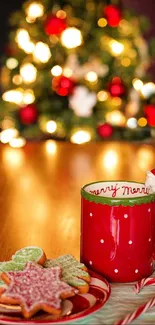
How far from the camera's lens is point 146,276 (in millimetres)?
865

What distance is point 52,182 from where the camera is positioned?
161 centimetres

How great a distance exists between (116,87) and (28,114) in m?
0.51

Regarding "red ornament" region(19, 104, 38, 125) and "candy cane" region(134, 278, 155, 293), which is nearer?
"candy cane" region(134, 278, 155, 293)

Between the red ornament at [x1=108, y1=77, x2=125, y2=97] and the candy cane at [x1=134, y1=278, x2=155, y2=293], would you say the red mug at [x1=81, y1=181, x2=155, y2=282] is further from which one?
the red ornament at [x1=108, y1=77, x2=125, y2=97]

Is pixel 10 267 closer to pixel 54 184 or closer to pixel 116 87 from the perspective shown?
pixel 54 184

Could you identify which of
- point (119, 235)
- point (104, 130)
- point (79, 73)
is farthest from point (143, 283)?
point (79, 73)

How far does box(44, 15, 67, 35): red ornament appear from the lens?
324 cm

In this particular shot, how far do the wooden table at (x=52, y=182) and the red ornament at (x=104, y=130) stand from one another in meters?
1.17

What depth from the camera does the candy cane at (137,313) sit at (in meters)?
0.69

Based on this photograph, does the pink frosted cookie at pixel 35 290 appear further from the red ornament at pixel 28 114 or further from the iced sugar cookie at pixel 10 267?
the red ornament at pixel 28 114

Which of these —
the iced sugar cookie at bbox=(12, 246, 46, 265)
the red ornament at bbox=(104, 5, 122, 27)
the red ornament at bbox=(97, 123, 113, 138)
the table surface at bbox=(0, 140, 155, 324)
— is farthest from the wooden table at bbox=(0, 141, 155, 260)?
the red ornament at bbox=(104, 5, 122, 27)

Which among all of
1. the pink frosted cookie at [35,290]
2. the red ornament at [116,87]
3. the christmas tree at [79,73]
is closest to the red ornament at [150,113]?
the christmas tree at [79,73]

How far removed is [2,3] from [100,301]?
13.1ft

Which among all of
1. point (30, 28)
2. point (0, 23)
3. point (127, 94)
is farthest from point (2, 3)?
point (127, 94)
